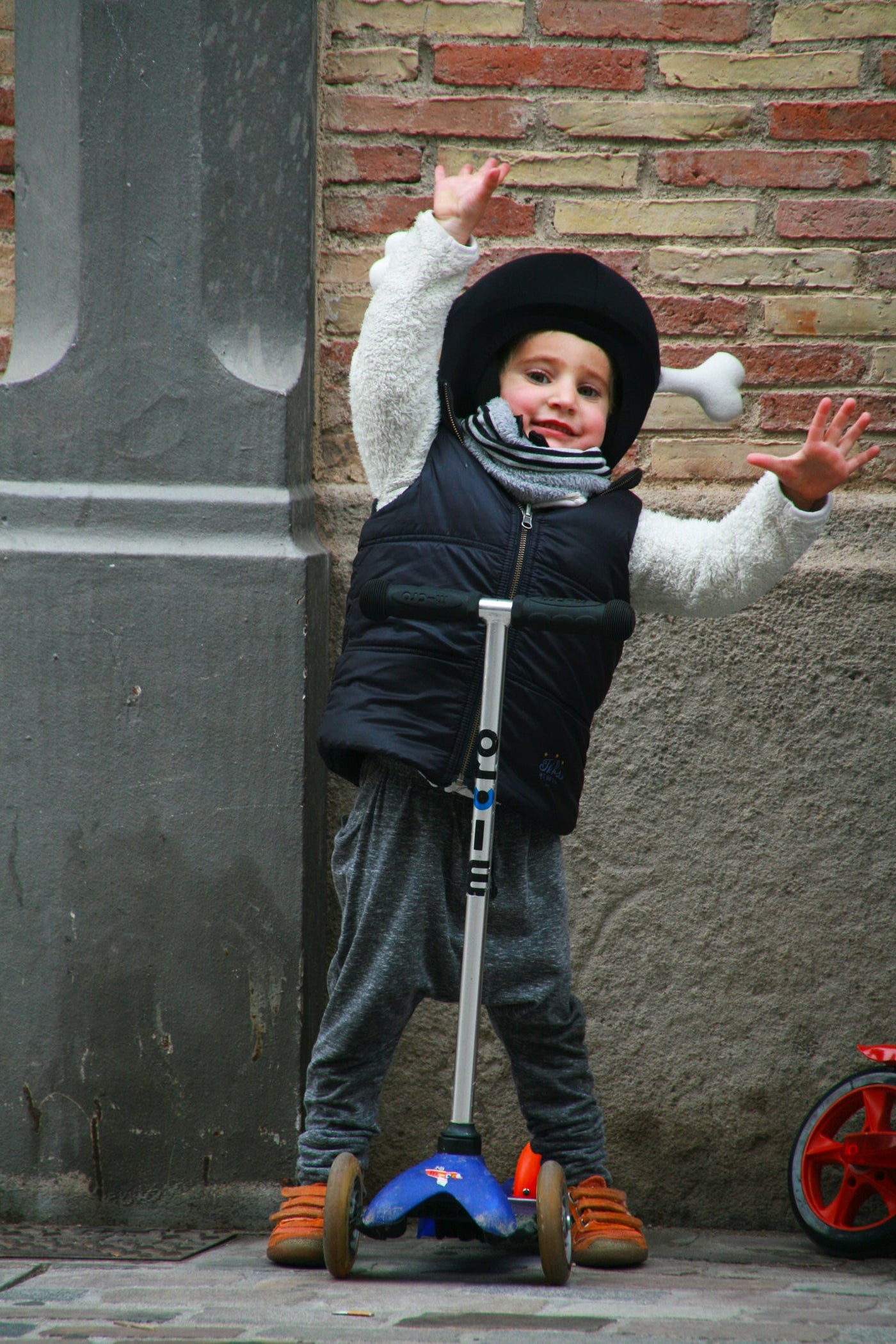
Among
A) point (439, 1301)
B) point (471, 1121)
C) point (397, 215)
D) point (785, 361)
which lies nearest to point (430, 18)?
point (397, 215)

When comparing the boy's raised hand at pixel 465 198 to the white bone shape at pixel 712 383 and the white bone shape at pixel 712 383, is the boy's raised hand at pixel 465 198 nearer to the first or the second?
the white bone shape at pixel 712 383

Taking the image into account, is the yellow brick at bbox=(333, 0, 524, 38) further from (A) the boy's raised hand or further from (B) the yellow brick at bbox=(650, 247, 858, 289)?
(A) the boy's raised hand

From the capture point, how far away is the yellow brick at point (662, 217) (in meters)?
3.35

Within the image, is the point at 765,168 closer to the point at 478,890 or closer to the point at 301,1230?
the point at 478,890

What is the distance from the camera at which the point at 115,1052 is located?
3.06 metres

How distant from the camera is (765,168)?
131 inches

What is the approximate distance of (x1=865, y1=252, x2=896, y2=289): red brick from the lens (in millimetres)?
3334

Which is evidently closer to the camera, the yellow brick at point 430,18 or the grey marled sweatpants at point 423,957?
the grey marled sweatpants at point 423,957

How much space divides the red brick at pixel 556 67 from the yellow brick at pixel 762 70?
85 millimetres

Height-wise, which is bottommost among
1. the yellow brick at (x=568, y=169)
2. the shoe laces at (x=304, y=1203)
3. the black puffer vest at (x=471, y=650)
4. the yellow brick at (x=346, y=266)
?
the shoe laces at (x=304, y=1203)

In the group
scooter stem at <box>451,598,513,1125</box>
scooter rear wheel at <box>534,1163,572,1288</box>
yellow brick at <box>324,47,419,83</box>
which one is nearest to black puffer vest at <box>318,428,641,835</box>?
scooter stem at <box>451,598,513,1125</box>

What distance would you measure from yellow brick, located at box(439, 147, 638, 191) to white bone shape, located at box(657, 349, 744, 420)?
2.43ft

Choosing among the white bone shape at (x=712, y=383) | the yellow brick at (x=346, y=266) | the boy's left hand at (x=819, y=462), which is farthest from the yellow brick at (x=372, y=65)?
the boy's left hand at (x=819, y=462)

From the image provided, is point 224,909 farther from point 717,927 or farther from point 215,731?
point 717,927
